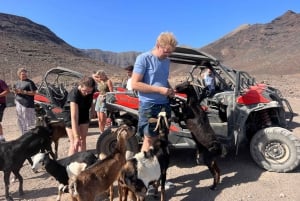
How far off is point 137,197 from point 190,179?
57.6 inches

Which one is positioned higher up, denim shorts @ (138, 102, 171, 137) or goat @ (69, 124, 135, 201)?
denim shorts @ (138, 102, 171, 137)

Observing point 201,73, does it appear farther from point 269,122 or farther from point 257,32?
point 257,32

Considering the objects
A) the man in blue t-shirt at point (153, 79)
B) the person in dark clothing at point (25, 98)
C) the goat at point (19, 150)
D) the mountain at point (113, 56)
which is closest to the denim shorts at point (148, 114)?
the man in blue t-shirt at point (153, 79)

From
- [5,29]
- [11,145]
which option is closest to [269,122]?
[11,145]

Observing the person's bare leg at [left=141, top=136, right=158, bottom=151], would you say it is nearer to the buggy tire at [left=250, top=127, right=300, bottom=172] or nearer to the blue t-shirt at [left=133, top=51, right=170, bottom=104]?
the blue t-shirt at [left=133, top=51, right=170, bottom=104]

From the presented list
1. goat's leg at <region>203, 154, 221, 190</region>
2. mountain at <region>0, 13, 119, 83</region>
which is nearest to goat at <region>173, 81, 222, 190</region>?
goat's leg at <region>203, 154, 221, 190</region>

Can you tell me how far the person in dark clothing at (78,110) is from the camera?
16.6 ft

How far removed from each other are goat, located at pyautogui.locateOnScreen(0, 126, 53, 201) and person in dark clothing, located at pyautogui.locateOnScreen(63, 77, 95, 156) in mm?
633

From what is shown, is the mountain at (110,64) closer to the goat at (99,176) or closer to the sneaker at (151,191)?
the sneaker at (151,191)

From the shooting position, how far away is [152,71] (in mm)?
4270

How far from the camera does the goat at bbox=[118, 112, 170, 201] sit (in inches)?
174

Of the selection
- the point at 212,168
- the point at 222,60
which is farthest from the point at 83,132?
the point at 222,60

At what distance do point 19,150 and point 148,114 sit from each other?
2.11m

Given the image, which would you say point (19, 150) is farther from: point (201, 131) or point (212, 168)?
point (212, 168)
